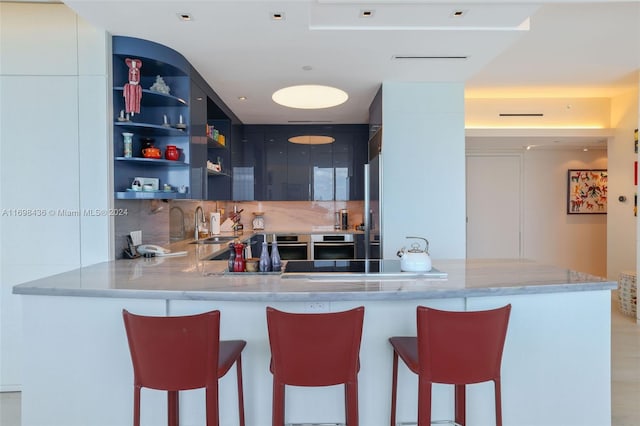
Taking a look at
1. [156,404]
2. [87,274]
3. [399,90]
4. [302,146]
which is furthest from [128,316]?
[302,146]

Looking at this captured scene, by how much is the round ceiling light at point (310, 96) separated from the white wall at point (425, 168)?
0.56 meters

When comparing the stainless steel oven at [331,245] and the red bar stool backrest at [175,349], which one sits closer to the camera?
the red bar stool backrest at [175,349]

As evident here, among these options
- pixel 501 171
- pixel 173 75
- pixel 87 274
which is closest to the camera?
pixel 87 274

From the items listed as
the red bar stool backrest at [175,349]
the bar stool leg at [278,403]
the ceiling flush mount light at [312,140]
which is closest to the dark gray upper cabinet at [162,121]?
the red bar stool backrest at [175,349]

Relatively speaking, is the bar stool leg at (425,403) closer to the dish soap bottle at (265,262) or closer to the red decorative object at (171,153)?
the dish soap bottle at (265,262)

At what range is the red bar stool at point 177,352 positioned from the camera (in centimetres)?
136

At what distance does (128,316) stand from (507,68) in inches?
159

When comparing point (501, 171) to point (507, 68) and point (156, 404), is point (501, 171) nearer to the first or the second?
point (507, 68)

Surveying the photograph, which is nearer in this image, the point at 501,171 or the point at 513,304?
the point at 513,304

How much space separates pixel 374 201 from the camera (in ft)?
12.0

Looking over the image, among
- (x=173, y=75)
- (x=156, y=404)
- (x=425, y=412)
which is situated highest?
(x=173, y=75)

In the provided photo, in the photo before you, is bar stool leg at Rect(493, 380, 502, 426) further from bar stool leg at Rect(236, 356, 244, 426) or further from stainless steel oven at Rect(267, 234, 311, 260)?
stainless steel oven at Rect(267, 234, 311, 260)

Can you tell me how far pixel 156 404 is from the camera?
1.76m

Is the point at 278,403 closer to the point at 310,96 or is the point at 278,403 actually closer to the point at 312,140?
the point at 310,96
